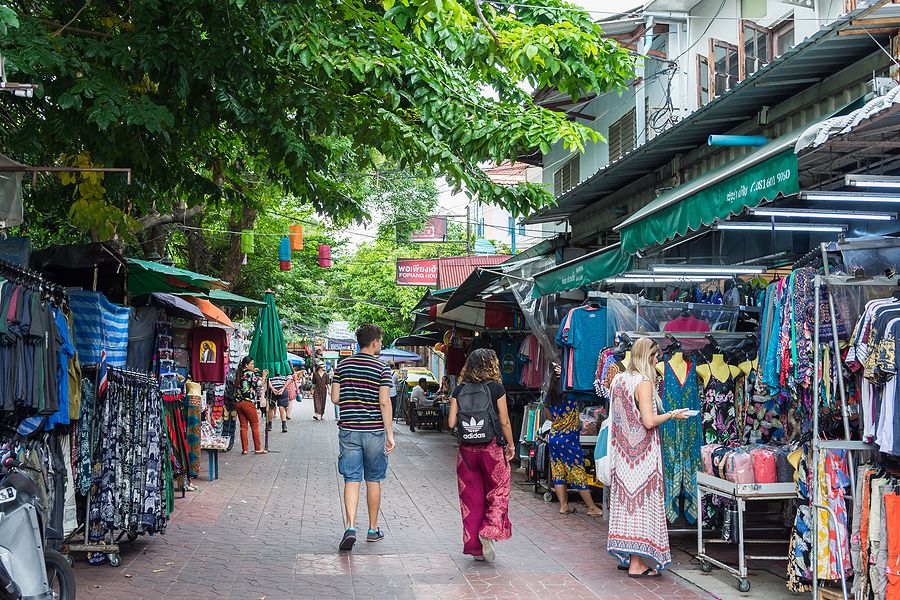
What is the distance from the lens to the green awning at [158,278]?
9.58 m

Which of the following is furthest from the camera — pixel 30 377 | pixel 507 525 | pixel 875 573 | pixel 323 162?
pixel 323 162

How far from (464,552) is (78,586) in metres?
3.21

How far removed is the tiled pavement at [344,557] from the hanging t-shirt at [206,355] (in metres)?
1.61

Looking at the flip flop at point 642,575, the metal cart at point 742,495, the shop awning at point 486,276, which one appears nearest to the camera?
the metal cart at point 742,495

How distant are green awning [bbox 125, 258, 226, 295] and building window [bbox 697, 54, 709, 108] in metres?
7.53

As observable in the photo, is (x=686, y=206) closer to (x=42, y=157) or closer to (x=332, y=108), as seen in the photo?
(x=332, y=108)

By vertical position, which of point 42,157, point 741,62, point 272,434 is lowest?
point 272,434

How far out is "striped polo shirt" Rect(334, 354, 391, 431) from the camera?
28.0 feet

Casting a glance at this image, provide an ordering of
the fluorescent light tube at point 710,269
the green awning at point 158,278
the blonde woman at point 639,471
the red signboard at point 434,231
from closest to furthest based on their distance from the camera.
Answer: the blonde woman at point 639,471 < the fluorescent light tube at point 710,269 < the green awning at point 158,278 < the red signboard at point 434,231

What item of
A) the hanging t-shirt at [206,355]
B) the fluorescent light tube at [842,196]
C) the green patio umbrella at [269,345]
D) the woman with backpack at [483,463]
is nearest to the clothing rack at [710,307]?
the fluorescent light tube at [842,196]

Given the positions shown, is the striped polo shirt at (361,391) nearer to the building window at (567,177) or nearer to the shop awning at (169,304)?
the shop awning at (169,304)

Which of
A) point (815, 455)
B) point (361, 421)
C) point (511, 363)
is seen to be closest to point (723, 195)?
point (815, 455)

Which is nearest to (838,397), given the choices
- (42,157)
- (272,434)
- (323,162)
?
(323,162)

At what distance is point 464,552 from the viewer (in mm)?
8102
